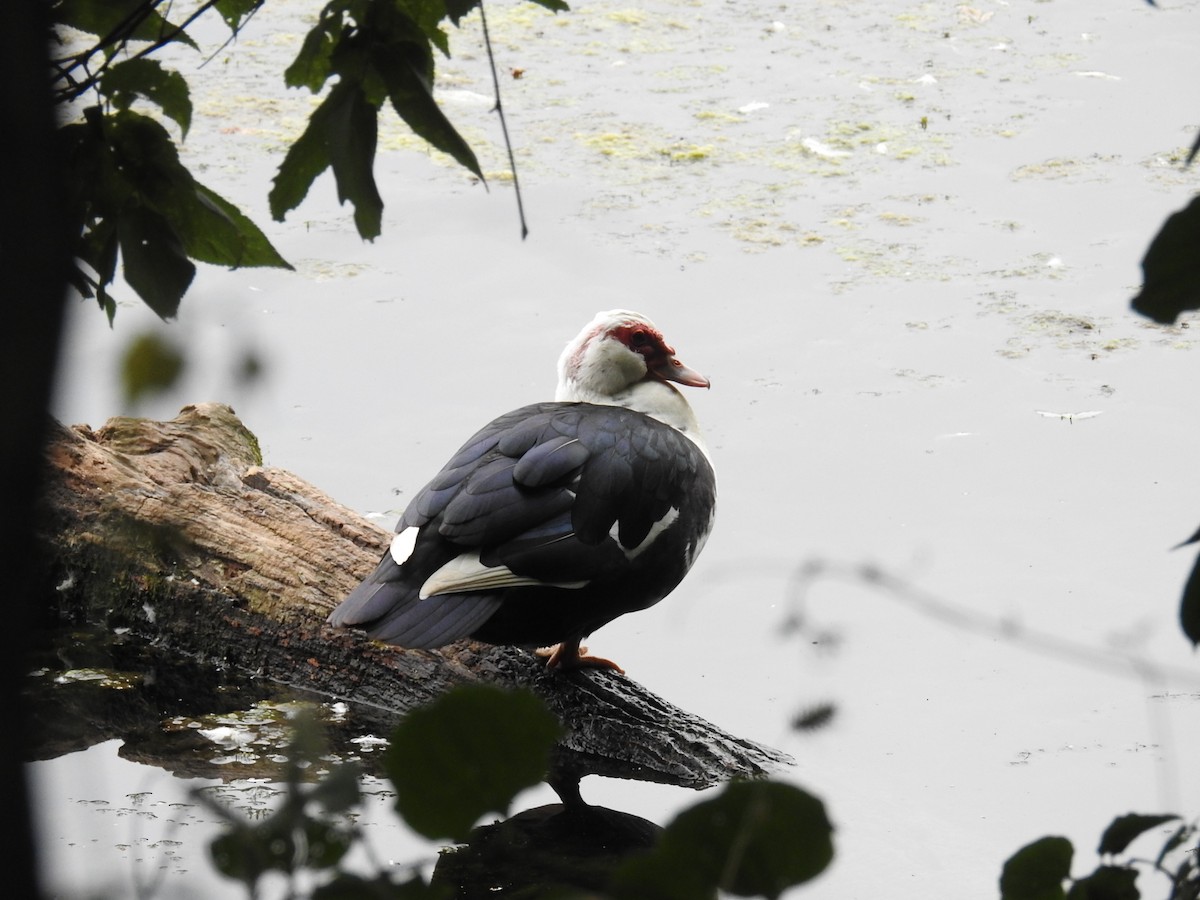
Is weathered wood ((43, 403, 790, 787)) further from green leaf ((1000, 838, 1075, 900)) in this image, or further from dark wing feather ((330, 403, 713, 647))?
green leaf ((1000, 838, 1075, 900))

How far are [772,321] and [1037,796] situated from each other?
115 inches

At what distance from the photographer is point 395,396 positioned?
542 centimetres

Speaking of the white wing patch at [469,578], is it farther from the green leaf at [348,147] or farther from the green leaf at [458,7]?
the green leaf at [458,7]

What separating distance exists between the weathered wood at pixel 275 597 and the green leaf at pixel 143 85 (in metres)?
1.98

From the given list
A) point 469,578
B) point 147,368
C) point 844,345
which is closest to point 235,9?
point 147,368

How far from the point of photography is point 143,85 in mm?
1504

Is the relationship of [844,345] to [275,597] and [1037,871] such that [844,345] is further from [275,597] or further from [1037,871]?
[1037,871]

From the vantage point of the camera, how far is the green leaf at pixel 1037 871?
1109mm

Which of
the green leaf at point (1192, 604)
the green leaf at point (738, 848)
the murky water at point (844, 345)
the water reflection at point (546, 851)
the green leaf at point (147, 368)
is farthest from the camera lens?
the murky water at point (844, 345)

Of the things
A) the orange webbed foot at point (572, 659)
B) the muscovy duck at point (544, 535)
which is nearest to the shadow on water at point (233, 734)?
the orange webbed foot at point (572, 659)

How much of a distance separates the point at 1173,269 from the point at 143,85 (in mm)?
1049

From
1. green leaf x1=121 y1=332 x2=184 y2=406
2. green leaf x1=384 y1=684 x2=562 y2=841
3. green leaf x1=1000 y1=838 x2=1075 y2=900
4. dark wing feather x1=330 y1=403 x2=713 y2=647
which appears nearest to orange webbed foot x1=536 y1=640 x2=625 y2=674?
dark wing feather x1=330 y1=403 x2=713 y2=647

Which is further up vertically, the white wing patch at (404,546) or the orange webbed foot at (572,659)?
the white wing patch at (404,546)

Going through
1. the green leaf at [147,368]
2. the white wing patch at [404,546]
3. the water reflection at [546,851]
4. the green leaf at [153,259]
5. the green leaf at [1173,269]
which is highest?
the green leaf at [1173,269]
